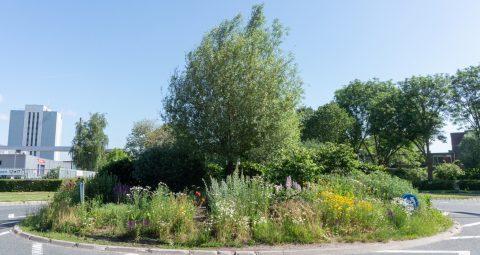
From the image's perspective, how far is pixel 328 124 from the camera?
4744 centimetres

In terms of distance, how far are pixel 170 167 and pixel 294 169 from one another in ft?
17.0

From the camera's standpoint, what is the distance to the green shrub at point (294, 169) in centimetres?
1599

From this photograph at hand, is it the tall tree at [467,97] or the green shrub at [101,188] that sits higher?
the tall tree at [467,97]

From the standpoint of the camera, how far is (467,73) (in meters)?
44.6


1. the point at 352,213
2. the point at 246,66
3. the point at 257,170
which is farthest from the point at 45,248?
the point at 257,170

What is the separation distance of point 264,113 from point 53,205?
311 inches

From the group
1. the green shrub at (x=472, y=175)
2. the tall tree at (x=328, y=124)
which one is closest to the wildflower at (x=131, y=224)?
the tall tree at (x=328, y=124)

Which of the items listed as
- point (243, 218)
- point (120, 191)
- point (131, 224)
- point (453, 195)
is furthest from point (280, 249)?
point (453, 195)

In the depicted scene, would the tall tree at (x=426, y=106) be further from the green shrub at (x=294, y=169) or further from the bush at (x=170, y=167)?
the bush at (x=170, y=167)

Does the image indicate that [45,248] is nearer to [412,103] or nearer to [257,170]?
[257,170]

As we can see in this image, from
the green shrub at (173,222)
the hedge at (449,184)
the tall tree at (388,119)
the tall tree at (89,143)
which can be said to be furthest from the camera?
the tall tree at (89,143)

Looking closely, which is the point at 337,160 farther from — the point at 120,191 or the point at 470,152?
the point at 470,152

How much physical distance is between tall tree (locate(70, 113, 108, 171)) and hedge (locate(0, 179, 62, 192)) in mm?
15879

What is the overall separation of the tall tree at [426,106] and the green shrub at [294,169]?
114 ft
